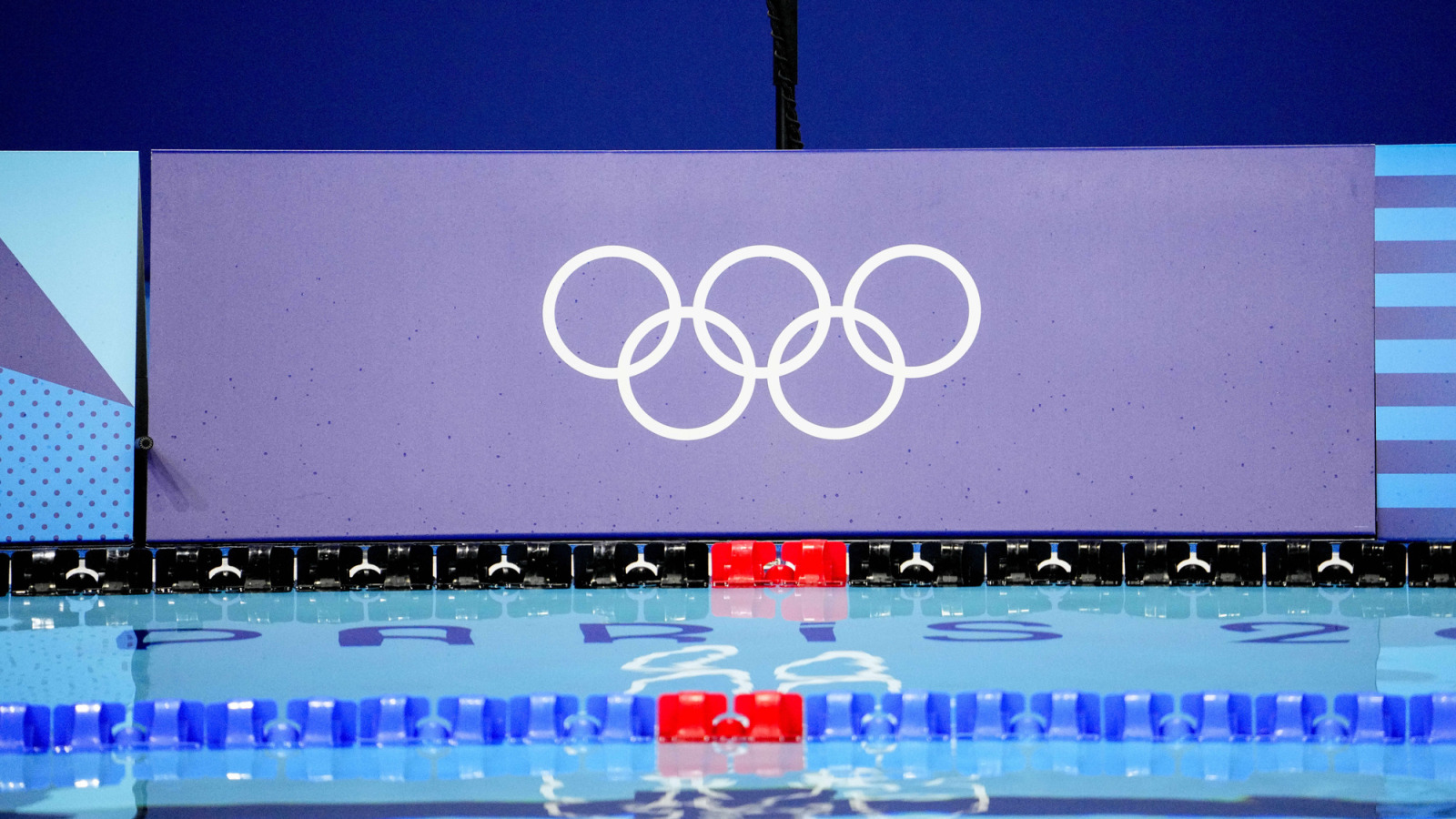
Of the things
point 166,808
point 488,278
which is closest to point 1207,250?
point 488,278

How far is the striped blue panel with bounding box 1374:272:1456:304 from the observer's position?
1012 centimetres

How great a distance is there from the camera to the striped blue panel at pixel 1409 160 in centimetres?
1016

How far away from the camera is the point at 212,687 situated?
643cm

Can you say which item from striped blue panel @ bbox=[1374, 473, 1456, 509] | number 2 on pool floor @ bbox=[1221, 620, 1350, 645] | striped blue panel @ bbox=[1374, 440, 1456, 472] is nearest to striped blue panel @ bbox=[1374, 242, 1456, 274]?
striped blue panel @ bbox=[1374, 440, 1456, 472]

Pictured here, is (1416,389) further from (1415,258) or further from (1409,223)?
(1409,223)

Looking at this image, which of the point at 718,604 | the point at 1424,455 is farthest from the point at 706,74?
the point at 1424,455

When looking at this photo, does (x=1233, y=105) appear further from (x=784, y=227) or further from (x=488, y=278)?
(x=488, y=278)

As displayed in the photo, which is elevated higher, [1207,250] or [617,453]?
[1207,250]

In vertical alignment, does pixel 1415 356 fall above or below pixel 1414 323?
below

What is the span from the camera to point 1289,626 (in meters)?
8.11

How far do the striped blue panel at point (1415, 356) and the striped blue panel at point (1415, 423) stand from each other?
279 mm

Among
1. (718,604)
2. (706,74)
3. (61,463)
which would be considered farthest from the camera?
(706,74)

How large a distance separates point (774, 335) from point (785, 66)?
2128 millimetres

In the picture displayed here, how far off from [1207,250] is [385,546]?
243 inches
